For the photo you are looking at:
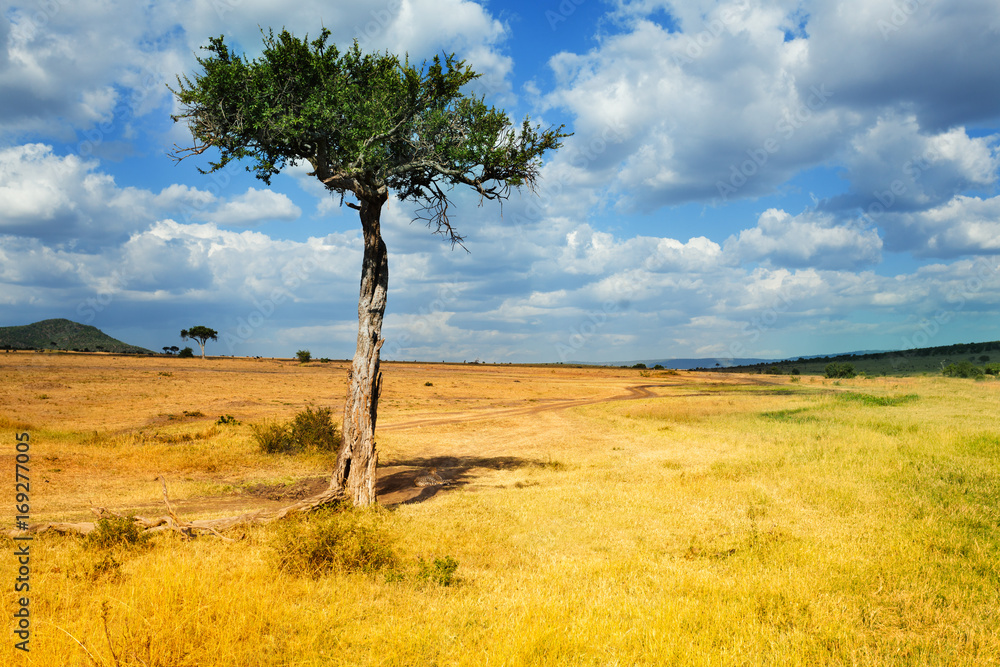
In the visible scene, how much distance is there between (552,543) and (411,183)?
10.7 m

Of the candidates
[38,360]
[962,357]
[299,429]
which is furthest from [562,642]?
[962,357]

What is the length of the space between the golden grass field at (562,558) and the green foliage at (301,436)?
659mm

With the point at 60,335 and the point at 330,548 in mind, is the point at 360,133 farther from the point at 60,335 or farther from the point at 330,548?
the point at 60,335

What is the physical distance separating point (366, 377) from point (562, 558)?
642 centimetres

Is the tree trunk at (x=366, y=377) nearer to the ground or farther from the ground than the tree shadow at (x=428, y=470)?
farther from the ground

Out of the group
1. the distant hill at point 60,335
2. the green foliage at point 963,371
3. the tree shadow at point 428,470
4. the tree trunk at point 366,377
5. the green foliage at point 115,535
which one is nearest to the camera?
the green foliage at point 115,535

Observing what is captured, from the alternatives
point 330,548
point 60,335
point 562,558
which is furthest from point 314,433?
point 60,335

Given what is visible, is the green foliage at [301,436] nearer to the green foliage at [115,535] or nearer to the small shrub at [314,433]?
the small shrub at [314,433]

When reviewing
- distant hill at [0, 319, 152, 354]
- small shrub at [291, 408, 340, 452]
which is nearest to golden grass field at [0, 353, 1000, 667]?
small shrub at [291, 408, 340, 452]

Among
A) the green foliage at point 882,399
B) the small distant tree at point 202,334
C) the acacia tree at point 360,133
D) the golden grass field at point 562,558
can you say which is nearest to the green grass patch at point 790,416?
the golden grass field at point 562,558

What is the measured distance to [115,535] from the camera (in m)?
9.26

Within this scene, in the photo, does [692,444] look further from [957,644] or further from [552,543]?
[957,644]

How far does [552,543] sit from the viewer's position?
10.4 m

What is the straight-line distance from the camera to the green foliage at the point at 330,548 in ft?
27.5
